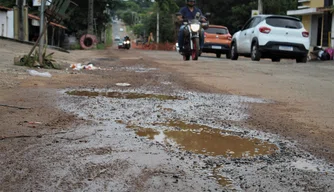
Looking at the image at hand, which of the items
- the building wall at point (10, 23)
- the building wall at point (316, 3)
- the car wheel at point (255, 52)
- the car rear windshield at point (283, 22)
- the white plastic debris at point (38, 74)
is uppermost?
the building wall at point (316, 3)

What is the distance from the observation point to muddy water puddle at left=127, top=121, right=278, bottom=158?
3254 millimetres

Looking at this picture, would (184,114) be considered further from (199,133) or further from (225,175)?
(225,175)

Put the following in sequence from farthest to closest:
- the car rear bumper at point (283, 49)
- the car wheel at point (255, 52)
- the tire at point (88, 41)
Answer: the tire at point (88, 41) → the car wheel at point (255, 52) → the car rear bumper at point (283, 49)

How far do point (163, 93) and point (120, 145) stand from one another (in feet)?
9.42

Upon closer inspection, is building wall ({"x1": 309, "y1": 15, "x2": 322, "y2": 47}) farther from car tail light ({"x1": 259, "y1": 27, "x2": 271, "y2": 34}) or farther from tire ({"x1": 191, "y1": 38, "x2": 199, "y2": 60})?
tire ({"x1": 191, "y1": 38, "x2": 199, "y2": 60})

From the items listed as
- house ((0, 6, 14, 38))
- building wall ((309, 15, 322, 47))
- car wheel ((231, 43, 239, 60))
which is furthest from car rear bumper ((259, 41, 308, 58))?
building wall ((309, 15, 322, 47))

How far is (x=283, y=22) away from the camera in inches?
549

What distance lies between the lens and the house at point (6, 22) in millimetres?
25281

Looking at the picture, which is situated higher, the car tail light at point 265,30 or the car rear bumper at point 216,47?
the car tail light at point 265,30

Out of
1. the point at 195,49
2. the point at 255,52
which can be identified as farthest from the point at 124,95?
the point at 255,52

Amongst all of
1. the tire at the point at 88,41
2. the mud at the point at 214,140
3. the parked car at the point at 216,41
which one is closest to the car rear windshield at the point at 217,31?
the parked car at the point at 216,41

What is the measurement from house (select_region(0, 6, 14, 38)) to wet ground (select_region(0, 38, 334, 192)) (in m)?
22.0

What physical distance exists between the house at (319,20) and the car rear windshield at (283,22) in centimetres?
1288

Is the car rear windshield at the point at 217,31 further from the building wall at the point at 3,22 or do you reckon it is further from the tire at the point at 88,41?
the tire at the point at 88,41
